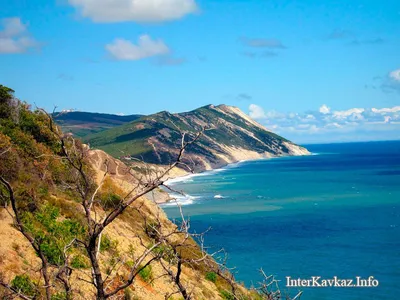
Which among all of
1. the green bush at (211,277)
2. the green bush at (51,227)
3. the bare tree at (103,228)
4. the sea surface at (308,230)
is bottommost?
the sea surface at (308,230)

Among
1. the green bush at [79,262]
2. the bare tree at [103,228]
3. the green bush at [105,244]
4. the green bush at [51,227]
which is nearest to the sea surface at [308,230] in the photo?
the green bush at [105,244]

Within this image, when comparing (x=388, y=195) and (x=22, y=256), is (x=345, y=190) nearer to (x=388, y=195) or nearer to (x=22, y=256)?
(x=388, y=195)

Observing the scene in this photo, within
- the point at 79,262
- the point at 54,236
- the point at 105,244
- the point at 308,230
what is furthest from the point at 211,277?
the point at 308,230

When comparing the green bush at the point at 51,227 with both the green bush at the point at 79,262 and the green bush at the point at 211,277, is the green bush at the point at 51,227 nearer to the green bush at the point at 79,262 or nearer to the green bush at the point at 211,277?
the green bush at the point at 79,262

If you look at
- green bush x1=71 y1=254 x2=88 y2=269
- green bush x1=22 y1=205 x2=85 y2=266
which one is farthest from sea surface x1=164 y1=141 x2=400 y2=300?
green bush x1=71 y1=254 x2=88 y2=269

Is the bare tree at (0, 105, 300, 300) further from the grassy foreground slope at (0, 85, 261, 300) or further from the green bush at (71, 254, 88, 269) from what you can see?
the green bush at (71, 254, 88, 269)

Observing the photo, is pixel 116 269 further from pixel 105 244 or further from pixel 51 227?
pixel 51 227

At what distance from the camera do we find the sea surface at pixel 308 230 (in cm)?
4702

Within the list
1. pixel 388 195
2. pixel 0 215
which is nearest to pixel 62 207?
pixel 0 215

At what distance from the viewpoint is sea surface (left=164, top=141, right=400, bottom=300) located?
47016mm

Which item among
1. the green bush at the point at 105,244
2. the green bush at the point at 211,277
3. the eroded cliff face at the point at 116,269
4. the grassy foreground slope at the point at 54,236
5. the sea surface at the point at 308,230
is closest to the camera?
the grassy foreground slope at the point at 54,236

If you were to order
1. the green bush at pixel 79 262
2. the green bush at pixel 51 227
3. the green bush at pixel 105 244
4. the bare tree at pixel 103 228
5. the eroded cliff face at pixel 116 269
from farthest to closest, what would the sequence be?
the green bush at pixel 105 244
the green bush at pixel 51 227
the green bush at pixel 79 262
the eroded cliff face at pixel 116 269
the bare tree at pixel 103 228

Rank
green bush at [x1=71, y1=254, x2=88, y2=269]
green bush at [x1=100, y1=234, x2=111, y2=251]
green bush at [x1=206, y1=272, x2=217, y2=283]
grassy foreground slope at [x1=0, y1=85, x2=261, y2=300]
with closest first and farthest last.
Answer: grassy foreground slope at [x1=0, y1=85, x2=261, y2=300], green bush at [x1=71, y1=254, x2=88, y2=269], green bush at [x1=100, y1=234, x2=111, y2=251], green bush at [x1=206, y1=272, x2=217, y2=283]

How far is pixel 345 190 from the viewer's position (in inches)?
4412
